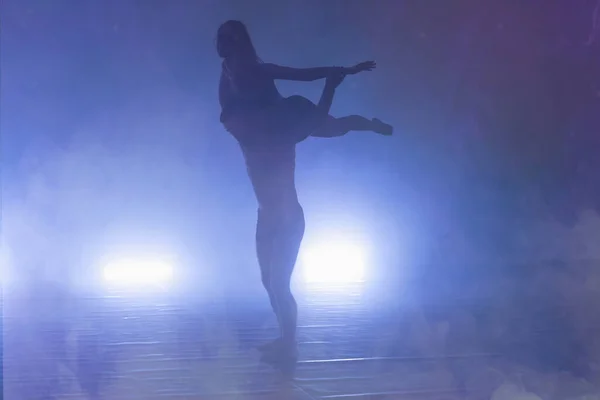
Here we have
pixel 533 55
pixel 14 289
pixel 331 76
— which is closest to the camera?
pixel 14 289

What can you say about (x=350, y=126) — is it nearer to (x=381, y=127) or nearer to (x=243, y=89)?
(x=381, y=127)

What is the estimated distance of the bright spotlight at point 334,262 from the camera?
2.46 m

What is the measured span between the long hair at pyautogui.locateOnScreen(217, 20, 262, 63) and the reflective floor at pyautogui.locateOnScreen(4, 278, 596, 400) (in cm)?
90

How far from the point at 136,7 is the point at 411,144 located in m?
1.15

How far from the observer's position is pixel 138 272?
2.38 metres

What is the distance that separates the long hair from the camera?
8.02 feet

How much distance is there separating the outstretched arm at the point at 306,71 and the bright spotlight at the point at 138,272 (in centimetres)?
80

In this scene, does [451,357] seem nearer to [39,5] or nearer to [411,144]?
[411,144]

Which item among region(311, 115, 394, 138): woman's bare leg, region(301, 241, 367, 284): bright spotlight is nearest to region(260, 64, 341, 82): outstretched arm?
region(311, 115, 394, 138): woman's bare leg

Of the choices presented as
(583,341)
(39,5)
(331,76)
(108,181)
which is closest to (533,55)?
(331,76)

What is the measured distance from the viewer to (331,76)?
2494mm

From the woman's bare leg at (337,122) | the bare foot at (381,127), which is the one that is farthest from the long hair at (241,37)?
the bare foot at (381,127)

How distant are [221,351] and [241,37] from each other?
115cm

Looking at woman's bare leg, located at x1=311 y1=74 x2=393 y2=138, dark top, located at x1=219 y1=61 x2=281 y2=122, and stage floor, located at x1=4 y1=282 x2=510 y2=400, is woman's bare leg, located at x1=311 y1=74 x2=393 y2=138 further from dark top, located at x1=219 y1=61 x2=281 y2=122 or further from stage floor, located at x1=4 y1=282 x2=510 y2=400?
stage floor, located at x1=4 y1=282 x2=510 y2=400
